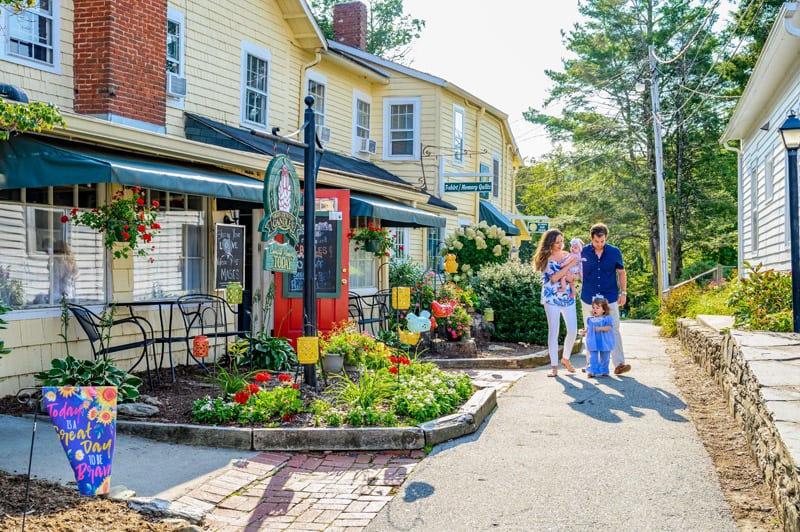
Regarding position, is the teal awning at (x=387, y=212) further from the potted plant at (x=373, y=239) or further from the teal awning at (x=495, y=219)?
the teal awning at (x=495, y=219)

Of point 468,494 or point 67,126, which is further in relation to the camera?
point 67,126

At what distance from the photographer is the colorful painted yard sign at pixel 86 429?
13.6ft

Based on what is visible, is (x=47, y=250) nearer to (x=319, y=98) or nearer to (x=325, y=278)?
(x=325, y=278)

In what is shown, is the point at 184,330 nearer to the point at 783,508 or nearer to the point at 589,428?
the point at 589,428

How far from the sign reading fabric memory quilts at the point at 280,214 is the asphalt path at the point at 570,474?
2291 mm

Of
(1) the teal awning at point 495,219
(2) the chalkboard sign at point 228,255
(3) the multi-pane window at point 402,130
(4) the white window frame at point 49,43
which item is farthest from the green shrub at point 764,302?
(1) the teal awning at point 495,219

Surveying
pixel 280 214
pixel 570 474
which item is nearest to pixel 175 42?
pixel 280 214

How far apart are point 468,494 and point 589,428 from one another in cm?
206

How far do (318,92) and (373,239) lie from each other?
5.00 meters

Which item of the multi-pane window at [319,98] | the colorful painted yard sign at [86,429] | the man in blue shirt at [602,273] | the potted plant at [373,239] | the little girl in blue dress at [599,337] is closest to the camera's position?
the colorful painted yard sign at [86,429]

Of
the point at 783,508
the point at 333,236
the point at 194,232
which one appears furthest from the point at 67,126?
the point at 783,508

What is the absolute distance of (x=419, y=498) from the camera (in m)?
5.02

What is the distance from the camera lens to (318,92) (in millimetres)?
16703

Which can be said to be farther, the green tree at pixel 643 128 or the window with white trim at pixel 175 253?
the green tree at pixel 643 128
